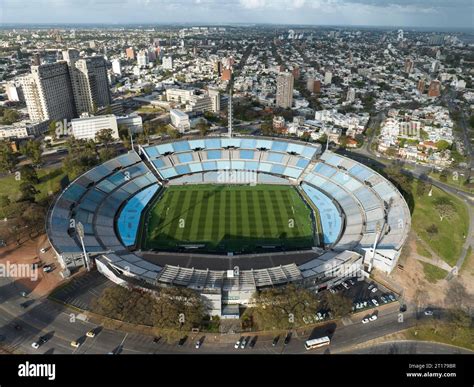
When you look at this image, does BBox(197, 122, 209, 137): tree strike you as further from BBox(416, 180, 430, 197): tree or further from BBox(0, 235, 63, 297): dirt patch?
BBox(416, 180, 430, 197): tree

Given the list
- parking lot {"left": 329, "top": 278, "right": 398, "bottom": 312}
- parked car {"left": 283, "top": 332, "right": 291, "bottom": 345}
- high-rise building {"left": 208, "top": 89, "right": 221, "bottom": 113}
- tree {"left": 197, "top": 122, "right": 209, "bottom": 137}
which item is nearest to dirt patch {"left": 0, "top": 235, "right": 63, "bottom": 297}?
parked car {"left": 283, "top": 332, "right": 291, "bottom": 345}

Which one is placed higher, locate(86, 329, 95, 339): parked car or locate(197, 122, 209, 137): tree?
locate(197, 122, 209, 137): tree

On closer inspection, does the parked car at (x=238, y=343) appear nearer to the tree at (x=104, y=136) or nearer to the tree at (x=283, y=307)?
the tree at (x=283, y=307)


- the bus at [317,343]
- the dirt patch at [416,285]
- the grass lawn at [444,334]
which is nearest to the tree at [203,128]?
the dirt patch at [416,285]

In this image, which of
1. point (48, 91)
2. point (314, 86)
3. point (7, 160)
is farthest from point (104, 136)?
point (314, 86)

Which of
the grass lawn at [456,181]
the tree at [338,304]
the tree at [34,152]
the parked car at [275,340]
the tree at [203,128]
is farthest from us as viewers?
the tree at [203,128]

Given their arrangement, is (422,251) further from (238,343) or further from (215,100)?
(215,100)
